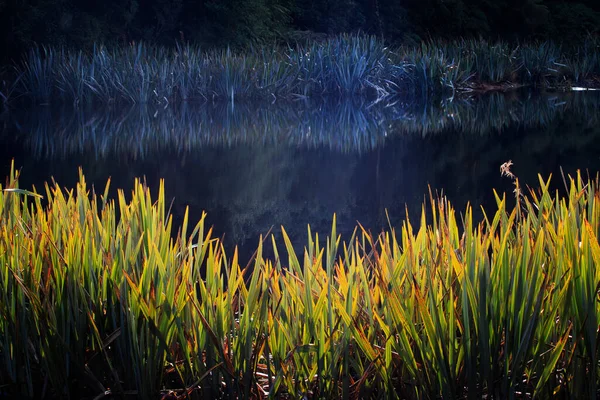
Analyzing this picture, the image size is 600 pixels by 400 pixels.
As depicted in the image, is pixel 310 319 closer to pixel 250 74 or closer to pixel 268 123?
pixel 268 123

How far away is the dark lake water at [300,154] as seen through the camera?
560 cm

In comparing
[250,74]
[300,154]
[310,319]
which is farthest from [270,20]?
[310,319]

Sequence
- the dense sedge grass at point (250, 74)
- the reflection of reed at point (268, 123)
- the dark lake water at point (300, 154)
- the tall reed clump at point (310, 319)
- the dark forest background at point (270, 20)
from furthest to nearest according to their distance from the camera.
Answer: the dark forest background at point (270, 20) → the dense sedge grass at point (250, 74) → the reflection of reed at point (268, 123) → the dark lake water at point (300, 154) → the tall reed clump at point (310, 319)

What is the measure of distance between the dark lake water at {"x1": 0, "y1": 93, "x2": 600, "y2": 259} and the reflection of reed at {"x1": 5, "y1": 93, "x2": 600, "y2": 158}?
0.07ft

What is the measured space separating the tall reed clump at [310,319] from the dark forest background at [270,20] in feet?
48.9

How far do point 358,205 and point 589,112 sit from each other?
7.74 metres

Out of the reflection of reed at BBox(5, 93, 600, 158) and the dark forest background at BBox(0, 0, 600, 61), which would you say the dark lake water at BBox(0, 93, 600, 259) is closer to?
the reflection of reed at BBox(5, 93, 600, 158)

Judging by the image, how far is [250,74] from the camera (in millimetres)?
14508

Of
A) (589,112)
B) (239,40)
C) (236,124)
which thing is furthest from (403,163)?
(239,40)

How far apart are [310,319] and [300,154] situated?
6.39 m

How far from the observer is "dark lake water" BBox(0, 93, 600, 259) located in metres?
5.60

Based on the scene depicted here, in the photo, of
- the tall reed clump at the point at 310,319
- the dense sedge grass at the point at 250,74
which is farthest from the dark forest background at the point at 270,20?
the tall reed clump at the point at 310,319

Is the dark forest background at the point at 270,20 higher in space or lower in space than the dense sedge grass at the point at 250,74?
higher

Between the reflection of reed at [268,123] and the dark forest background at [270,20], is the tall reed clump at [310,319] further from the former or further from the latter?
the dark forest background at [270,20]
